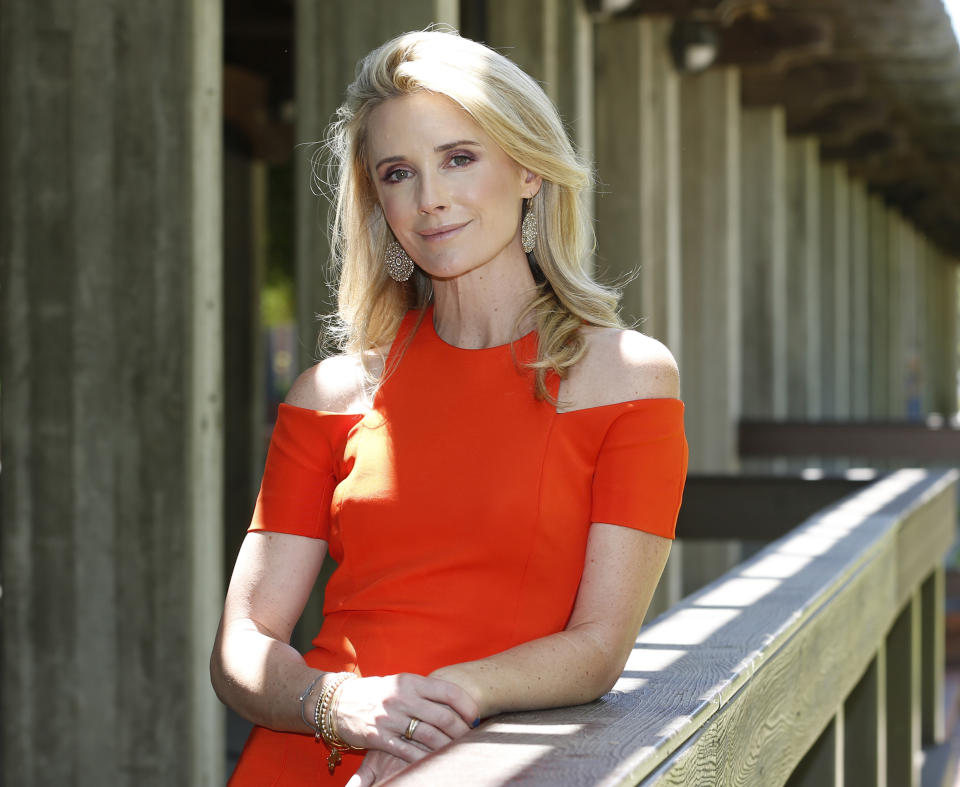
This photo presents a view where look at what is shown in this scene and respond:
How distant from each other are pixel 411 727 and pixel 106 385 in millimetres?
1904

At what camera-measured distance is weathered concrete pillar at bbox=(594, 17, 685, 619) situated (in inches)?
259

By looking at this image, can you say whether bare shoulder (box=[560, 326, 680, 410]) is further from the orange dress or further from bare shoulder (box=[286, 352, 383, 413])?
bare shoulder (box=[286, 352, 383, 413])

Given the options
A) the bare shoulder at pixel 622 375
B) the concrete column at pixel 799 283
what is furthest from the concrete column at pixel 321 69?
the concrete column at pixel 799 283

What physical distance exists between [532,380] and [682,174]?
652cm

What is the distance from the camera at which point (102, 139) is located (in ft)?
10.8

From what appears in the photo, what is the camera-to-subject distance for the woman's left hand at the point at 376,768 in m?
1.65

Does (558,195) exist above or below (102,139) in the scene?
below

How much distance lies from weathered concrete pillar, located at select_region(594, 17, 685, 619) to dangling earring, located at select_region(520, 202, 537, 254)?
4.30m

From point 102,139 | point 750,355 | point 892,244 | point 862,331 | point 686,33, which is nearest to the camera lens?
point 102,139

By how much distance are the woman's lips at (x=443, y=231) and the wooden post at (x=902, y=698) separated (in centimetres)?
254

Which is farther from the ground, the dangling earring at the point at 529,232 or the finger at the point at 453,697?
the dangling earring at the point at 529,232

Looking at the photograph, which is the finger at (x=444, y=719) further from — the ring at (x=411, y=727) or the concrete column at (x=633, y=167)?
the concrete column at (x=633, y=167)

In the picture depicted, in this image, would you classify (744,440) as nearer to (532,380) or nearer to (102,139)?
(102,139)

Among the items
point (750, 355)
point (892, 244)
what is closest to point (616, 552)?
point (750, 355)
